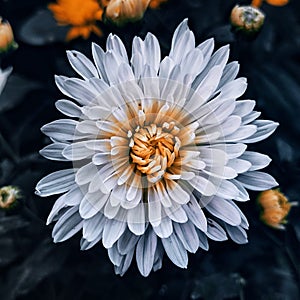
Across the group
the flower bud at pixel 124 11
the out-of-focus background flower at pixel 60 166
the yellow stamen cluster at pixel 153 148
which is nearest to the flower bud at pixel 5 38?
the out-of-focus background flower at pixel 60 166

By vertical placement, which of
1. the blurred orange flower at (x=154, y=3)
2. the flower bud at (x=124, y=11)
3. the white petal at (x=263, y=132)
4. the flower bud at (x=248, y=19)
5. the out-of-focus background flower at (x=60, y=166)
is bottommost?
the out-of-focus background flower at (x=60, y=166)

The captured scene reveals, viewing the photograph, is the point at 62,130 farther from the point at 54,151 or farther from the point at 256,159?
the point at 256,159

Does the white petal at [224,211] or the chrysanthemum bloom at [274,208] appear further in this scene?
the chrysanthemum bloom at [274,208]

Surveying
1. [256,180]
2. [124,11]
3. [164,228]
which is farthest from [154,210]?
[124,11]

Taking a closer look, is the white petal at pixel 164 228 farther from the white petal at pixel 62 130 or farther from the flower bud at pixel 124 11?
the flower bud at pixel 124 11

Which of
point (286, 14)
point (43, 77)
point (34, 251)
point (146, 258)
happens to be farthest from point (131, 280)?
point (286, 14)
